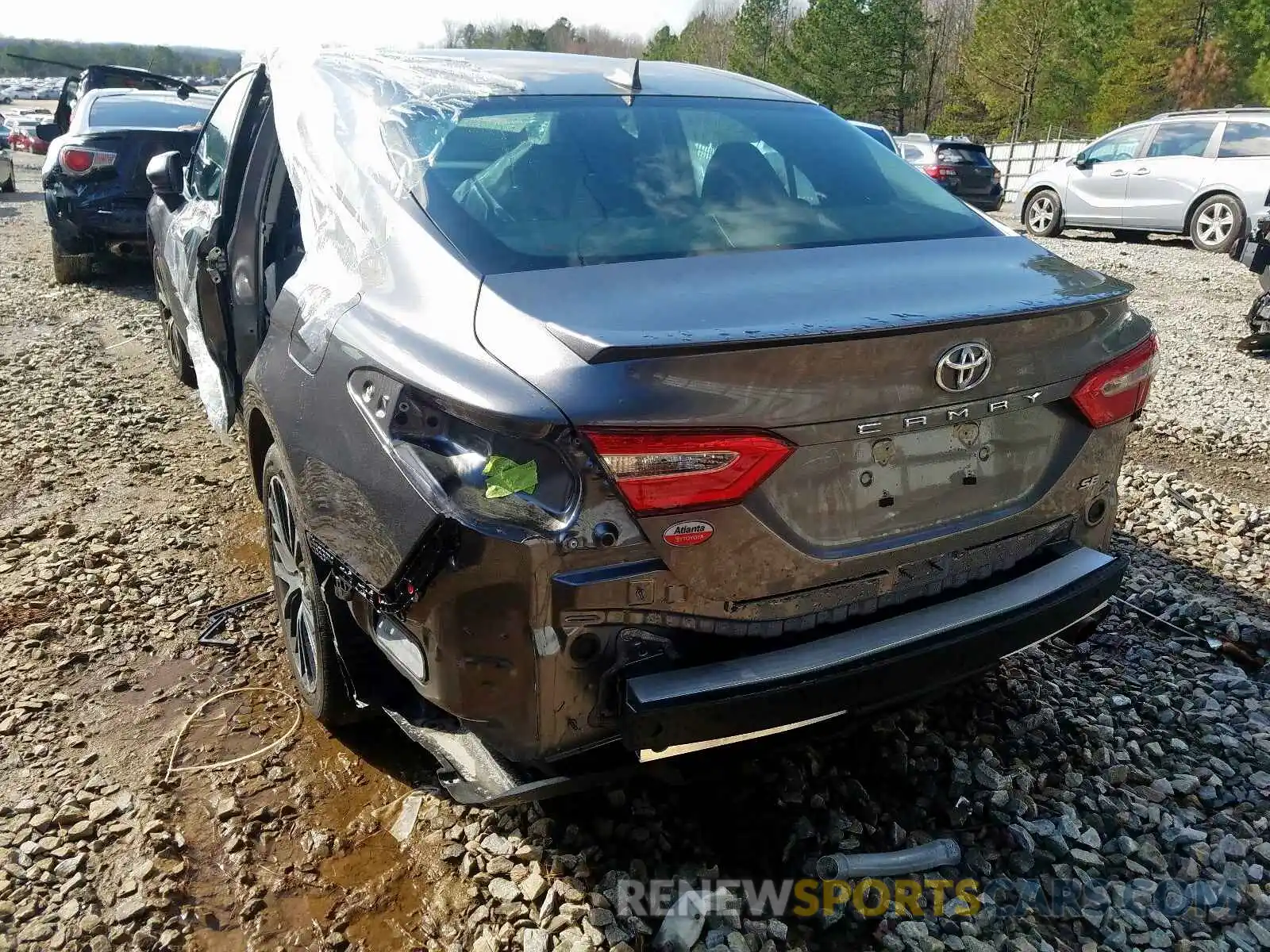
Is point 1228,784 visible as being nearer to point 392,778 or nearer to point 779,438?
point 779,438

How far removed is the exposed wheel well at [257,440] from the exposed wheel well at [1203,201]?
12.9m

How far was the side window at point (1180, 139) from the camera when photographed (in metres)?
12.8

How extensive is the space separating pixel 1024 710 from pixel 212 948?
86.9 inches

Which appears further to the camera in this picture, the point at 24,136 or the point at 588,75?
the point at 24,136

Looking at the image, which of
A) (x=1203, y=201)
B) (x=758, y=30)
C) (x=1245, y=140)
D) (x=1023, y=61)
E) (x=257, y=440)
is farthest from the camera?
(x=758, y=30)

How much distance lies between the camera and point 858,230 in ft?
8.61

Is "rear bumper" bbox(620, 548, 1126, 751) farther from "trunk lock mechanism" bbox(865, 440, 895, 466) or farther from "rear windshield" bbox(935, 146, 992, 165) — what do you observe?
"rear windshield" bbox(935, 146, 992, 165)

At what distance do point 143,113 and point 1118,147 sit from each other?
479 inches

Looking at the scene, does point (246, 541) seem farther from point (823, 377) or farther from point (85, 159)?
point (85, 159)

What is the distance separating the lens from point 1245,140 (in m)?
12.4

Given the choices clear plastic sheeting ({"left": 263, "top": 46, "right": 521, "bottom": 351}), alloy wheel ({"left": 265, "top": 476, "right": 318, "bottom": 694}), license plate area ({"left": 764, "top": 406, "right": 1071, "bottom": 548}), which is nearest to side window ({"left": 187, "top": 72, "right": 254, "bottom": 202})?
clear plastic sheeting ({"left": 263, "top": 46, "right": 521, "bottom": 351})

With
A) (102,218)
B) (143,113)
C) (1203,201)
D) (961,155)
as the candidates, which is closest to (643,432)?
(102,218)

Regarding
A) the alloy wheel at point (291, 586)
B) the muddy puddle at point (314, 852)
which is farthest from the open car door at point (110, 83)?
the muddy puddle at point (314, 852)

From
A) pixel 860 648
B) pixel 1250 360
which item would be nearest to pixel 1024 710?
pixel 860 648
